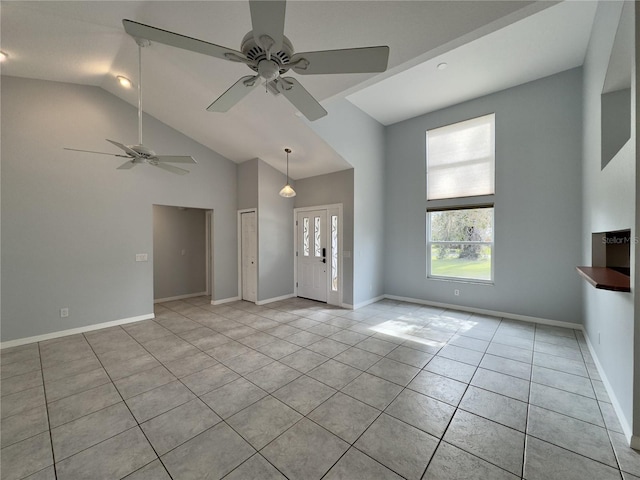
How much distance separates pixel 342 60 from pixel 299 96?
1.52 ft

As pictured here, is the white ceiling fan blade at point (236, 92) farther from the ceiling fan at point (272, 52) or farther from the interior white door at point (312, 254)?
the interior white door at point (312, 254)

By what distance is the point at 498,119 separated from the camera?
14.9ft

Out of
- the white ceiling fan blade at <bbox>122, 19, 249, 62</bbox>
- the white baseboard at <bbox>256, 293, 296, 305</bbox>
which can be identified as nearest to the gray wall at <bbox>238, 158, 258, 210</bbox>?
the white baseboard at <bbox>256, 293, 296, 305</bbox>

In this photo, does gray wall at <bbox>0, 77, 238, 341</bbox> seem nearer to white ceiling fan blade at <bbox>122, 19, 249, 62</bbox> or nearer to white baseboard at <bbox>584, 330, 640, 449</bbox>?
white ceiling fan blade at <bbox>122, 19, 249, 62</bbox>

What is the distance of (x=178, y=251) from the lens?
20.7 feet

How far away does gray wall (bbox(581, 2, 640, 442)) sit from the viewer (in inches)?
73.2

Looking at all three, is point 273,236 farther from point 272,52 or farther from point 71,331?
point 272,52

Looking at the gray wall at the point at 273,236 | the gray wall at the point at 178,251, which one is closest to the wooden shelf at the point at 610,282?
the gray wall at the point at 273,236

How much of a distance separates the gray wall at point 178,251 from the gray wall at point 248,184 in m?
1.40

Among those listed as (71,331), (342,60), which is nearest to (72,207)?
(71,331)

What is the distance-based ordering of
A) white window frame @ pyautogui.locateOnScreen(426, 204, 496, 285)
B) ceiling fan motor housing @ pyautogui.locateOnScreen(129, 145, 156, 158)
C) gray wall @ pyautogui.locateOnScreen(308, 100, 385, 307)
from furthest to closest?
gray wall @ pyautogui.locateOnScreen(308, 100, 385, 307), white window frame @ pyautogui.locateOnScreen(426, 204, 496, 285), ceiling fan motor housing @ pyautogui.locateOnScreen(129, 145, 156, 158)

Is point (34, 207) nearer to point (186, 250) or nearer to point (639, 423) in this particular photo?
point (186, 250)

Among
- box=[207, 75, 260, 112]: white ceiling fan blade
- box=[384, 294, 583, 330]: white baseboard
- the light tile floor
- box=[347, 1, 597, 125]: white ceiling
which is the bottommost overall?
the light tile floor

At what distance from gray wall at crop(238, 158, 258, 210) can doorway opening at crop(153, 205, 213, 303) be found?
0.84 m
